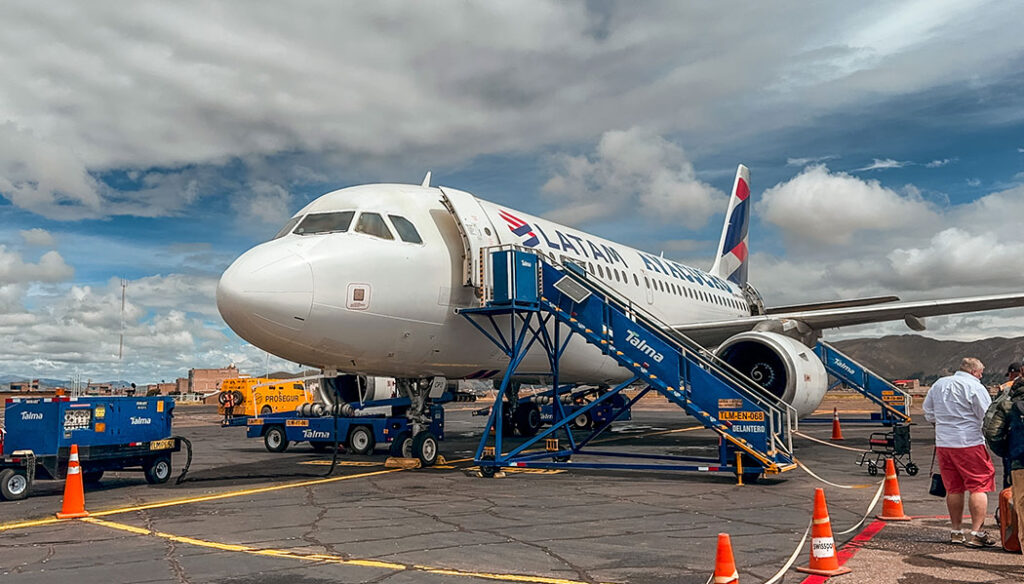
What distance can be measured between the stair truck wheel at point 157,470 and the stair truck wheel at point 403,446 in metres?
3.83

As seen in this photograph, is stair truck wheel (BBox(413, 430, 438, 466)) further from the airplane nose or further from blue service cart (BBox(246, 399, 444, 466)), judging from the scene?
the airplane nose

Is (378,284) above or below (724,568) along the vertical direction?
above

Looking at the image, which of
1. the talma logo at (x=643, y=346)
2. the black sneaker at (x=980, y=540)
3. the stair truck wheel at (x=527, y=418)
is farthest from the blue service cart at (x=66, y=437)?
the stair truck wheel at (x=527, y=418)

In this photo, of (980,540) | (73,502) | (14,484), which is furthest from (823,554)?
(14,484)

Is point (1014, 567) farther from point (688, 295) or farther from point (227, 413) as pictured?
point (227, 413)

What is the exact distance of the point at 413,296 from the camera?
12.2 metres

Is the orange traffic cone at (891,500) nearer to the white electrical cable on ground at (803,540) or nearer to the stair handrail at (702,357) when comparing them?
the white electrical cable on ground at (803,540)

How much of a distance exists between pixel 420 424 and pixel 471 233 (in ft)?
12.4

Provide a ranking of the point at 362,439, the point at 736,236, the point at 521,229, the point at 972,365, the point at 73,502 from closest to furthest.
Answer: the point at 972,365 < the point at 73,502 < the point at 521,229 < the point at 362,439 < the point at 736,236

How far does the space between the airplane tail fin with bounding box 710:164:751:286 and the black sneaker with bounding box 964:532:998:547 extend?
2237 cm

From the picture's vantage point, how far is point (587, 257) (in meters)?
16.9

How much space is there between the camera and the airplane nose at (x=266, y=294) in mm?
10422

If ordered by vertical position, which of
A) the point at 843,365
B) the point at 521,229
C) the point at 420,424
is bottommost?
the point at 420,424

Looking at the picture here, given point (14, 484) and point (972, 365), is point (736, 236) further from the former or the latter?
point (14, 484)
